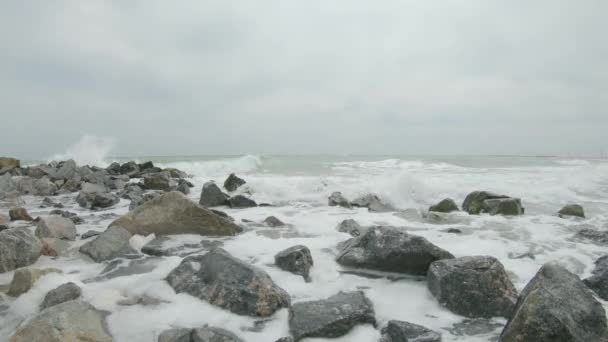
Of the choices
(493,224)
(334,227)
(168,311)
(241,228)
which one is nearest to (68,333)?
(168,311)

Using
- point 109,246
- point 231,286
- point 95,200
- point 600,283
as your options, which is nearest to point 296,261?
point 231,286

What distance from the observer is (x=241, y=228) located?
16.6ft

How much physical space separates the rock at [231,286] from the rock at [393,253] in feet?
3.48

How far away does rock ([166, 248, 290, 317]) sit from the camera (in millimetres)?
2576

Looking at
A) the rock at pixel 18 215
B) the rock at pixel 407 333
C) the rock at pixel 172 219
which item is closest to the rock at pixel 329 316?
the rock at pixel 407 333

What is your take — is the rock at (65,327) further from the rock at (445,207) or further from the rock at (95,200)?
the rock at (445,207)

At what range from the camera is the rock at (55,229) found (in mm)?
4387

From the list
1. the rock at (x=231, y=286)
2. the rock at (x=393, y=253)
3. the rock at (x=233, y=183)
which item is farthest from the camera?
the rock at (x=233, y=183)

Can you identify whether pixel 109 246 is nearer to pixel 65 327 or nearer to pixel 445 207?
pixel 65 327

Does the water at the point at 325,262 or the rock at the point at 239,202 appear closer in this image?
the water at the point at 325,262

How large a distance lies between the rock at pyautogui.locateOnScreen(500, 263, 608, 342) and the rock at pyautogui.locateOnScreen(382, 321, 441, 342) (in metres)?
0.42

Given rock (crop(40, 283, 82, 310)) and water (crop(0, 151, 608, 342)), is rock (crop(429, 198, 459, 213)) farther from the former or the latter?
rock (crop(40, 283, 82, 310))

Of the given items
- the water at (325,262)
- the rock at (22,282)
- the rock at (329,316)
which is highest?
the rock at (22,282)

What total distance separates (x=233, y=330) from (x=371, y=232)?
183 centimetres
